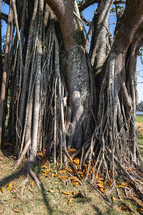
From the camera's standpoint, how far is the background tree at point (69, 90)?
250 centimetres

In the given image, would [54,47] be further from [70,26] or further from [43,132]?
[43,132]

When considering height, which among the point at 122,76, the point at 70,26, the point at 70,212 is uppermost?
the point at 70,26

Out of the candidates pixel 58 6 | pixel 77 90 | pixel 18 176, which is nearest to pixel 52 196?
pixel 18 176

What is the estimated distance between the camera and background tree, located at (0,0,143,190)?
2.50 meters

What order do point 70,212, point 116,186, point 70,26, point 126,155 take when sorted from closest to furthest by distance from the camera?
1. point 70,212
2. point 116,186
3. point 70,26
4. point 126,155

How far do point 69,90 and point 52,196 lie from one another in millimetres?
1754

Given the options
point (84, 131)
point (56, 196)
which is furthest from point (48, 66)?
point (56, 196)

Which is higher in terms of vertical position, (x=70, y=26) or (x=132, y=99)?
(x=70, y=26)

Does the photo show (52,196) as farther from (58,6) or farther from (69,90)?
(58,6)

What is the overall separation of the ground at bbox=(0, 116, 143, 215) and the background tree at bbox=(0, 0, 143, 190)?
11.0 inches

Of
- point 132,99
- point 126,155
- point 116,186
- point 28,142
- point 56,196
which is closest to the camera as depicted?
point 56,196

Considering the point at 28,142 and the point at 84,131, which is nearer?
the point at 28,142

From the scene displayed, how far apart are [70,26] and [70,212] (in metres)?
2.70

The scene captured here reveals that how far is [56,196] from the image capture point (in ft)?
6.33
